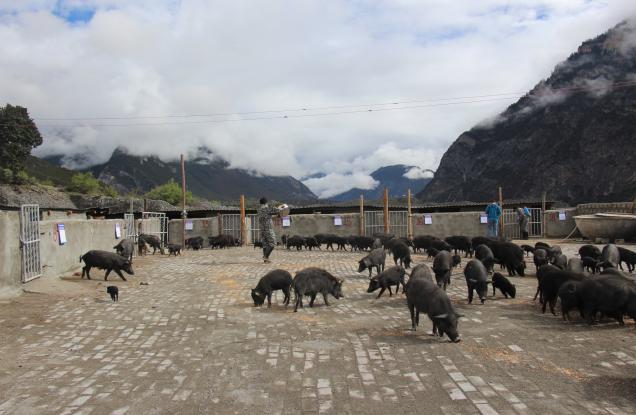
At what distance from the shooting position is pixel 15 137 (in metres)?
55.2

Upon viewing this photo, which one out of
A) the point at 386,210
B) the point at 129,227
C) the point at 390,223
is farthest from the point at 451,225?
the point at 129,227

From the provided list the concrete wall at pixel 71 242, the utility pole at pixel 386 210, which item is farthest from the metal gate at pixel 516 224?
the concrete wall at pixel 71 242

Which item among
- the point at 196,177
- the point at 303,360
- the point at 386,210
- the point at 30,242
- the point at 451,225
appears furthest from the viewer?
the point at 196,177

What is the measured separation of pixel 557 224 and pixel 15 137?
178ft

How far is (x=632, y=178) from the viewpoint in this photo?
6241cm

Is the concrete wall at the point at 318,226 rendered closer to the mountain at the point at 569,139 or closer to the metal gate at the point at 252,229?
the metal gate at the point at 252,229

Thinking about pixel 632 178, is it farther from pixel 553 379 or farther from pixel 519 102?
pixel 553 379

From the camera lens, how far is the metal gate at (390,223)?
30.9 m

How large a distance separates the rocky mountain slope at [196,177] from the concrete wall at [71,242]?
7573 cm

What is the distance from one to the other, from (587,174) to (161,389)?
7467 centimetres

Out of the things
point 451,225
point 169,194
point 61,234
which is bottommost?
point 451,225

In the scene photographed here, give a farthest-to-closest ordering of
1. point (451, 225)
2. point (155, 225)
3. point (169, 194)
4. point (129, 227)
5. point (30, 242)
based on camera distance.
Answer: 1. point (169, 194)
2. point (155, 225)
3. point (451, 225)
4. point (129, 227)
5. point (30, 242)

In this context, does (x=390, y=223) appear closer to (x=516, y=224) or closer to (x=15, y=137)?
(x=516, y=224)

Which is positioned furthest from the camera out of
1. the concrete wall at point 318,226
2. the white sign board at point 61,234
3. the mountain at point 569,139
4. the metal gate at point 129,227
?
the mountain at point 569,139
